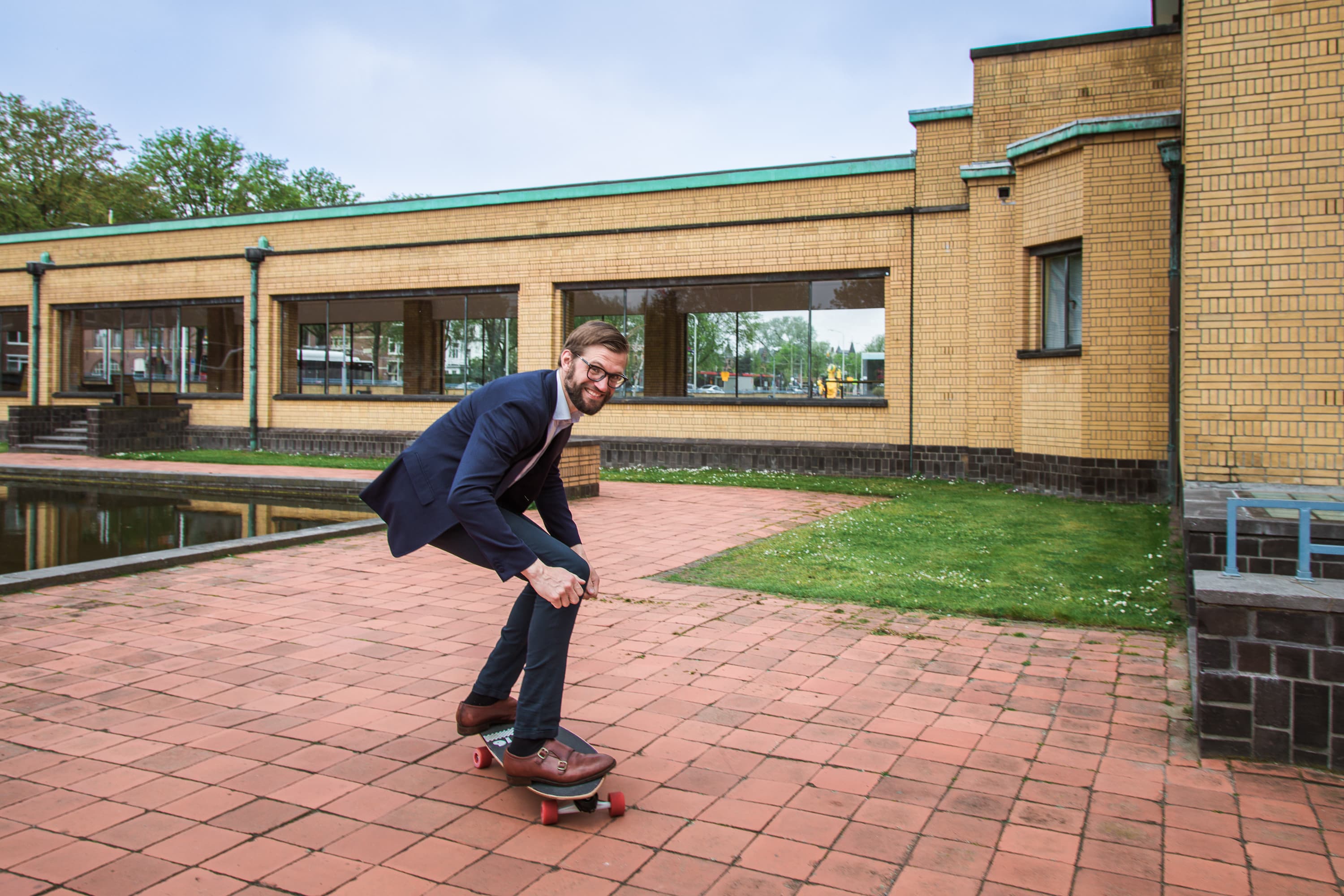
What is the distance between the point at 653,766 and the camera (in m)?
3.54

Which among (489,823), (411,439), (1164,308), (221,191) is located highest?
(221,191)

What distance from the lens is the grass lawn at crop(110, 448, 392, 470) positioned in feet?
55.8

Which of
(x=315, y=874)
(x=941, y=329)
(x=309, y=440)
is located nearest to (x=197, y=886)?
(x=315, y=874)

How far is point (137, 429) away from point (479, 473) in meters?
20.4

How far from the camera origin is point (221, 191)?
49.4 m

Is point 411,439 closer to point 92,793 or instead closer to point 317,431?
point 317,431

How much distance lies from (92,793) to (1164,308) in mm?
11559

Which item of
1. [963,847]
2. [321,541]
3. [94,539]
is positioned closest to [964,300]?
[321,541]

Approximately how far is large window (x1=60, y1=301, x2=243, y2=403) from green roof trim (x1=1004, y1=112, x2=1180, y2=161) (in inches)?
677

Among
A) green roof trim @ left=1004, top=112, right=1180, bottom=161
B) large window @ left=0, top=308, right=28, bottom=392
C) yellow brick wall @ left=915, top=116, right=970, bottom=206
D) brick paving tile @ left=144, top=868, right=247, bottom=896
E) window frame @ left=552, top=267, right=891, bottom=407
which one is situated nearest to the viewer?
brick paving tile @ left=144, top=868, right=247, bottom=896

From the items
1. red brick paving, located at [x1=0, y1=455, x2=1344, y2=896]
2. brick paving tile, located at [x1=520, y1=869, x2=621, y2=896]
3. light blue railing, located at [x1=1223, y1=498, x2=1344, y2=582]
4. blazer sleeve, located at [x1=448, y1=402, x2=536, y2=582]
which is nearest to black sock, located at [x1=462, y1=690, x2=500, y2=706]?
red brick paving, located at [x1=0, y1=455, x2=1344, y2=896]

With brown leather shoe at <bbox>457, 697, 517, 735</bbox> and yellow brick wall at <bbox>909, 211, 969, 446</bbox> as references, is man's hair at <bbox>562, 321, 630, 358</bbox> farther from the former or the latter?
yellow brick wall at <bbox>909, 211, 969, 446</bbox>

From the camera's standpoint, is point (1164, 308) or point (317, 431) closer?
point (1164, 308)

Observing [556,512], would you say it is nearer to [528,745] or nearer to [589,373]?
[589,373]
